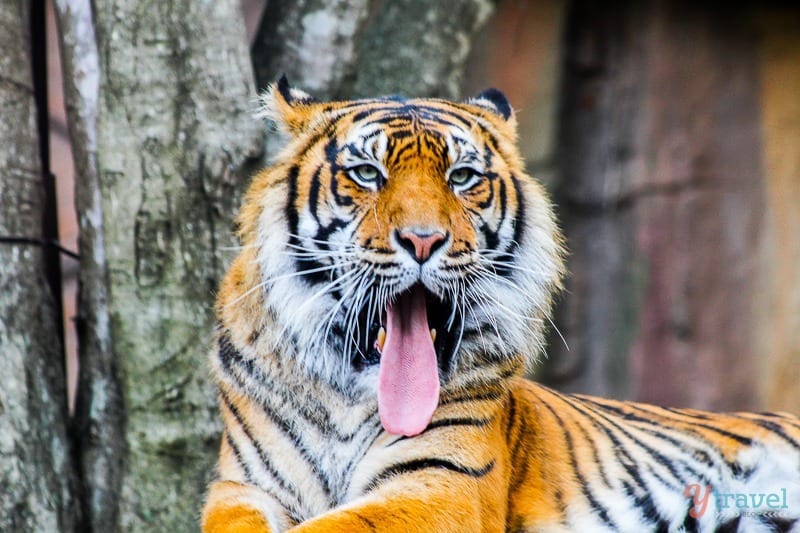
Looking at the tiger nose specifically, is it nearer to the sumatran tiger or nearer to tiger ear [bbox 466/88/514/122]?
the sumatran tiger

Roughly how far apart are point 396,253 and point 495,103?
1.10 meters

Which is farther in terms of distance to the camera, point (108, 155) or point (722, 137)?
point (722, 137)

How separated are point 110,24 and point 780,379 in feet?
18.7

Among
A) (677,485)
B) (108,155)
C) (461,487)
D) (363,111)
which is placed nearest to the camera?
(461,487)

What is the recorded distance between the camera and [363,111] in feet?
11.9

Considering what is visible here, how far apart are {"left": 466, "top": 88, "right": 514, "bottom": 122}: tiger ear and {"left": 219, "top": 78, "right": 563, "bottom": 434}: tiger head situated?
15cm

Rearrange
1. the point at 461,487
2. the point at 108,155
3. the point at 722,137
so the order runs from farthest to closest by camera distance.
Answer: the point at 722,137, the point at 108,155, the point at 461,487

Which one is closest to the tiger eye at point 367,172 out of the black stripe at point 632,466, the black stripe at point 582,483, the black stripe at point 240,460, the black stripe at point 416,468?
the black stripe at point 416,468

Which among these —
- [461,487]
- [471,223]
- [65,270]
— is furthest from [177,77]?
[65,270]

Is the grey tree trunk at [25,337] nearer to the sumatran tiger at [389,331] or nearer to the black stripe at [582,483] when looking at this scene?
the sumatran tiger at [389,331]

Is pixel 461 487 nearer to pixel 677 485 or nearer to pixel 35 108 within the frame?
pixel 677 485

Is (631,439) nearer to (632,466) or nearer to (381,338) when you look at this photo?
(632,466)

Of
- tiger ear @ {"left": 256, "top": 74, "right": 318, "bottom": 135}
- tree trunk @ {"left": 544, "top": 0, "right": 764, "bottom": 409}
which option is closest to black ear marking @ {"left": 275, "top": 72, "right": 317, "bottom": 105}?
tiger ear @ {"left": 256, "top": 74, "right": 318, "bottom": 135}

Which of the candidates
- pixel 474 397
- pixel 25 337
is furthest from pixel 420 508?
pixel 25 337
